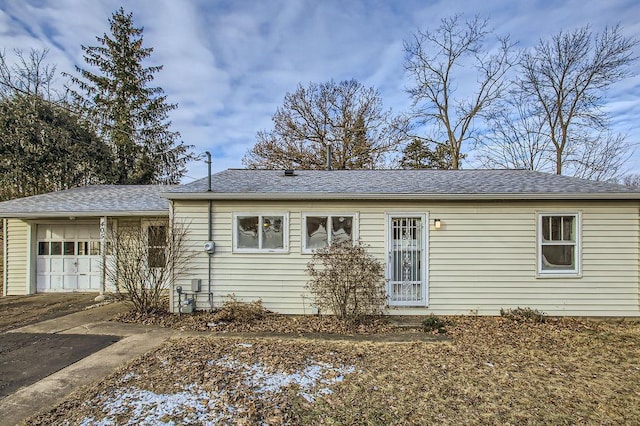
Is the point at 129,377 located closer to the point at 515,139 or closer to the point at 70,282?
the point at 70,282

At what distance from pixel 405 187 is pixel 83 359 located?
21.6 ft

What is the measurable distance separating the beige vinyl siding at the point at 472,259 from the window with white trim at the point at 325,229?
0.14 meters

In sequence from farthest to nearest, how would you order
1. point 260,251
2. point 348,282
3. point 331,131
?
point 331,131 < point 260,251 < point 348,282

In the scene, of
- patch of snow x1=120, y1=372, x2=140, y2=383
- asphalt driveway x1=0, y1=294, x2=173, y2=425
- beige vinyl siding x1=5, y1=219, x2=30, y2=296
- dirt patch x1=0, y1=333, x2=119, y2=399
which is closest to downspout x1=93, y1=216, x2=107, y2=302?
asphalt driveway x1=0, y1=294, x2=173, y2=425

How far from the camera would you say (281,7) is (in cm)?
912

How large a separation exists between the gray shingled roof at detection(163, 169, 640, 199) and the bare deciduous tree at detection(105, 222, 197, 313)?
3.11 ft

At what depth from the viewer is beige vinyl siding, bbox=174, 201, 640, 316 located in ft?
22.3

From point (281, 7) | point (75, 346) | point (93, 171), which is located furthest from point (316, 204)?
point (93, 171)

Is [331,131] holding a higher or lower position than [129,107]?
lower

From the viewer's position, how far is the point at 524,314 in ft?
21.6

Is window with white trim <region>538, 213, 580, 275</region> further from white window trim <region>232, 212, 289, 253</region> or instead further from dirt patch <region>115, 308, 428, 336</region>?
white window trim <region>232, 212, 289, 253</region>

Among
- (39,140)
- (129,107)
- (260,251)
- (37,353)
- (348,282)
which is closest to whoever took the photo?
(37,353)

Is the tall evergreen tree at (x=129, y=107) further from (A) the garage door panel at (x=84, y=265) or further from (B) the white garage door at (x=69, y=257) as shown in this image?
(A) the garage door panel at (x=84, y=265)

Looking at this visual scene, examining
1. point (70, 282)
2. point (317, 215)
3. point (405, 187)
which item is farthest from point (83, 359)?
point (405, 187)
